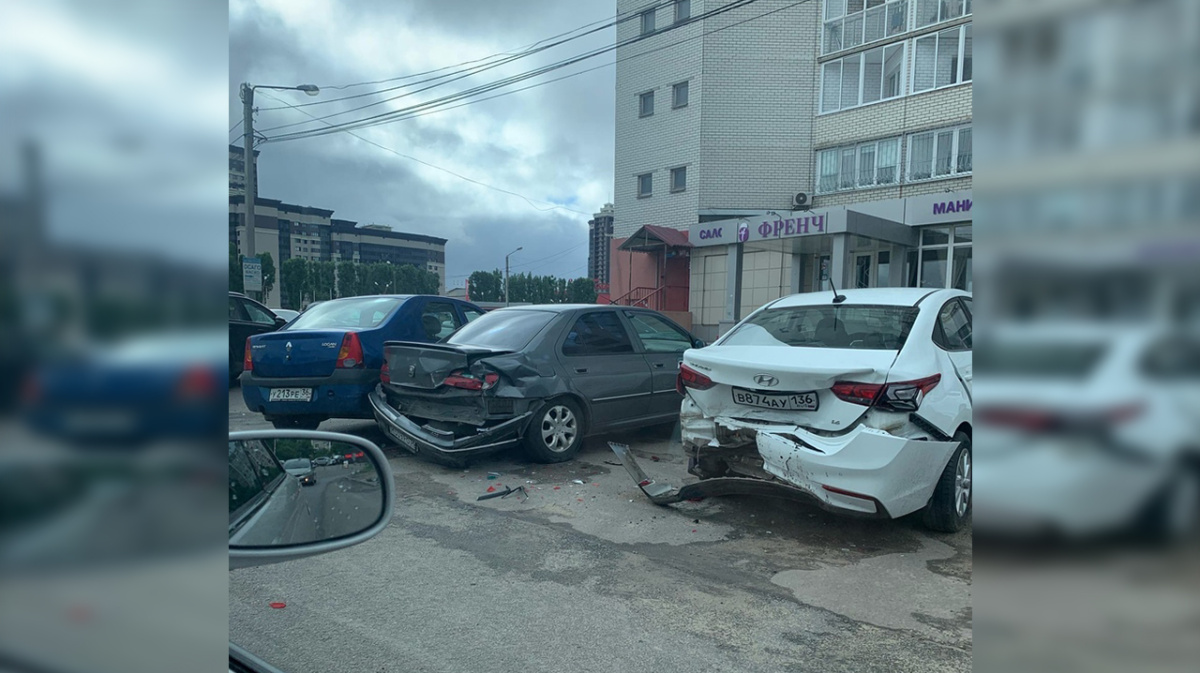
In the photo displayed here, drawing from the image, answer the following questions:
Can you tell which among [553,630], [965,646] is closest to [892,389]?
[965,646]

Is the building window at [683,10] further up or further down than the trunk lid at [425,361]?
further up

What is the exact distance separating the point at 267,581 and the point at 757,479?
2861 mm

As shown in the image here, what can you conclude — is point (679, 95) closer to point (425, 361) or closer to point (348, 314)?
point (348, 314)

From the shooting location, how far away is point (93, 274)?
906 millimetres

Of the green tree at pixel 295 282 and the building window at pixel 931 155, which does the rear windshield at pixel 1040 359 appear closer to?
the building window at pixel 931 155

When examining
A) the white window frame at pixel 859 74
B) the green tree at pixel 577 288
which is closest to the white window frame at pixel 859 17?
the white window frame at pixel 859 74

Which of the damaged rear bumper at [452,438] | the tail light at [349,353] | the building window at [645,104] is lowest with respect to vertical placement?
the damaged rear bumper at [452,438]

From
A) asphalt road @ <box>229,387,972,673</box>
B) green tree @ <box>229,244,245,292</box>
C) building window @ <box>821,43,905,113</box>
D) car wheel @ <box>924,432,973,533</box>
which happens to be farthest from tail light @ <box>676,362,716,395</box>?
building window @ <box>821,43,905,113</box>

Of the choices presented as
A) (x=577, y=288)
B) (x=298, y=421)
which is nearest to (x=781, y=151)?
(x=298, y=421)

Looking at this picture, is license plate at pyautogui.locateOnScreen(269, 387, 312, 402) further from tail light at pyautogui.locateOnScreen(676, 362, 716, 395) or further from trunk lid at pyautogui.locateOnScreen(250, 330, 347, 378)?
tail light at pyautogui.locateOnScreen(676, 362, 716, 395)

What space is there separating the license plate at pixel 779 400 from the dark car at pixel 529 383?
7.10ft

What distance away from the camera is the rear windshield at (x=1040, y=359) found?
1.86 feet

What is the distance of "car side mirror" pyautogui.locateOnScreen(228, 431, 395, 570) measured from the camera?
68.4 inches

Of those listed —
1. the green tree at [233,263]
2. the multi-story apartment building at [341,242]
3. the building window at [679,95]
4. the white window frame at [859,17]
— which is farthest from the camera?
the multi-story apartment building at [341,242]
